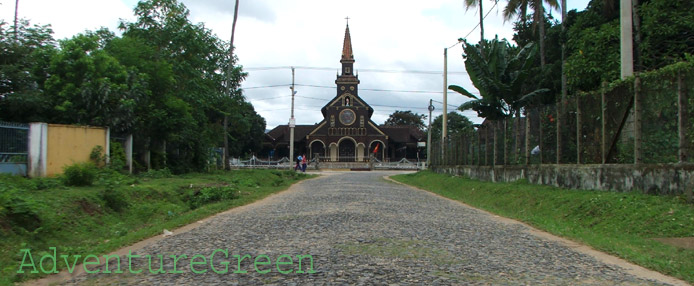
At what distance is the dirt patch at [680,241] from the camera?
283 inches

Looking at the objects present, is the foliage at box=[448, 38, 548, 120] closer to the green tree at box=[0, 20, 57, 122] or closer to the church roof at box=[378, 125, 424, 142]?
the green tree at box=[0, 20, 57, 122]

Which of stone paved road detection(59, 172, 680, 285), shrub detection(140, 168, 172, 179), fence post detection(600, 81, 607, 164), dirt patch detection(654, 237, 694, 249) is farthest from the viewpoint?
shrub detection(140, 168, 172, 179)

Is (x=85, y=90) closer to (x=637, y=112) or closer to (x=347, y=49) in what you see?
(x=637, y=112)

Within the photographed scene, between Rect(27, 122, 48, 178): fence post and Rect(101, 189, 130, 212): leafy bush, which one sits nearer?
Rect(101, 189, 130, 212): leafy bush

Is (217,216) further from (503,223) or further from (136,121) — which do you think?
(136,121)

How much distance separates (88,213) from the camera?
422 inches

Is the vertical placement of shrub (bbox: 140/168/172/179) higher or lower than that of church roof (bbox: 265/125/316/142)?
lower

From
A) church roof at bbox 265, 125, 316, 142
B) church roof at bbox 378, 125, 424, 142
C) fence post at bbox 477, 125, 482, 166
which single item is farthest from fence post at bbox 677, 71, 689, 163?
church roof at bbox 265, 125, 316, 142

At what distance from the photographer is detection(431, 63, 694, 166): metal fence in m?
9.36

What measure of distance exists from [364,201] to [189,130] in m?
13.3

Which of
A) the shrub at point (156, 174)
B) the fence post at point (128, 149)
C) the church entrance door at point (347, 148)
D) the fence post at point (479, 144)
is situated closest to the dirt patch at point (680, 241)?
the fence post at point (479, 144)

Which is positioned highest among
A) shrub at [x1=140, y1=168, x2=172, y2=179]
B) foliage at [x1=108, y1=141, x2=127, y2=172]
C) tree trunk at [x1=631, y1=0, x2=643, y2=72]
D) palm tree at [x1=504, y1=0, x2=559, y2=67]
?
Result: palm tree at [x1=504, y1=0, x2=559, y2=67]

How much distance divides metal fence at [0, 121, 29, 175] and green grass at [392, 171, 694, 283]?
1137 centimetres

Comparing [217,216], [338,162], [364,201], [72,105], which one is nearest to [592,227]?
[364,201]
